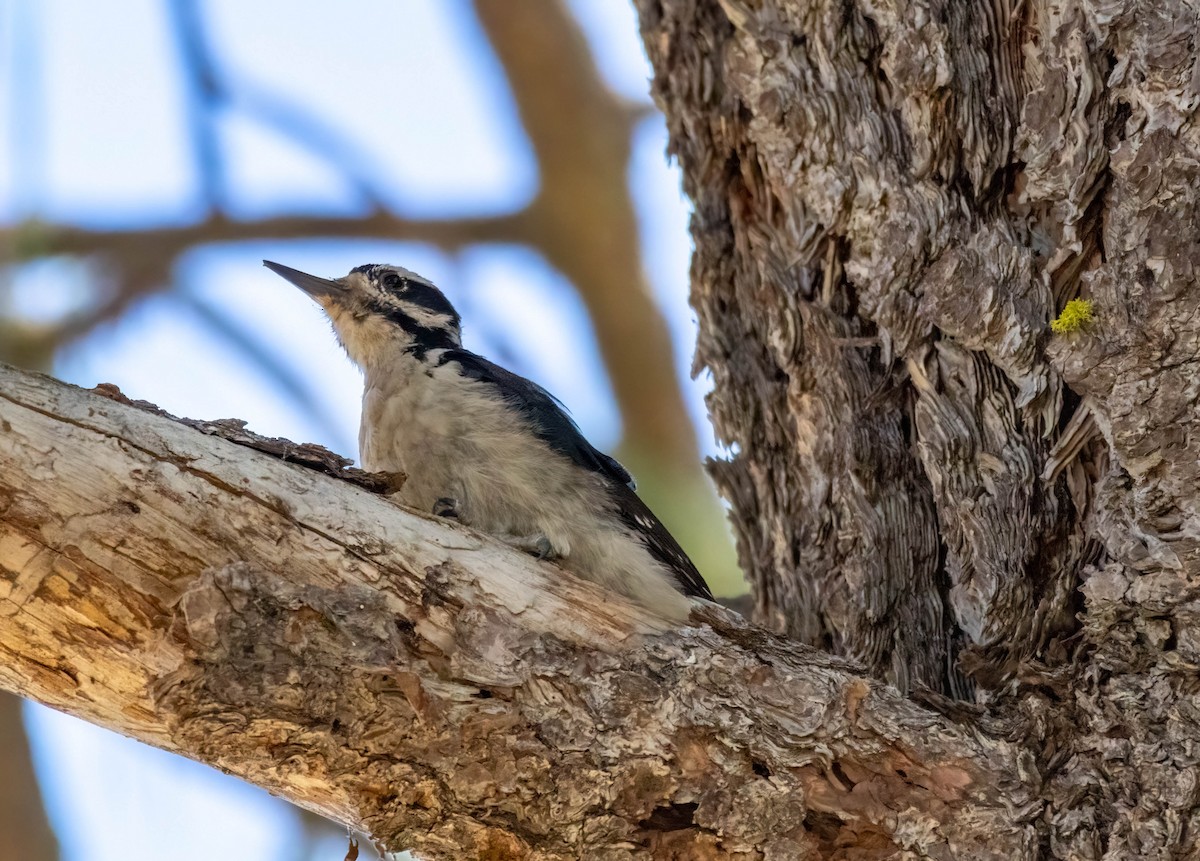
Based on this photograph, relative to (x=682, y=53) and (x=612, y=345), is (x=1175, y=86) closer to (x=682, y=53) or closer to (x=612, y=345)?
(x=682, y=53)

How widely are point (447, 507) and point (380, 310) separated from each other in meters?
1.28

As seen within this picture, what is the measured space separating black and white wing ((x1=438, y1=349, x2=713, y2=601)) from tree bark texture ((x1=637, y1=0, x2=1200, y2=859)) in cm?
23

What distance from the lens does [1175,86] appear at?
8.22 feet

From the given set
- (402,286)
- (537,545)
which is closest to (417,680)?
(537,545)

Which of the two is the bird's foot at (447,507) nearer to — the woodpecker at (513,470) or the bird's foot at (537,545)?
the woodpecker at (513,470)

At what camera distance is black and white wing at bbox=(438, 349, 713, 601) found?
137 inches

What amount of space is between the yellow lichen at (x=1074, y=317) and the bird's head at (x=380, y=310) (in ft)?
7.19

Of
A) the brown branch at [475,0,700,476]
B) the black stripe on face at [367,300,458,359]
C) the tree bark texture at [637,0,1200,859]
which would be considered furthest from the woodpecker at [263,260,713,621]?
the brown branch at [475,0,700,476]

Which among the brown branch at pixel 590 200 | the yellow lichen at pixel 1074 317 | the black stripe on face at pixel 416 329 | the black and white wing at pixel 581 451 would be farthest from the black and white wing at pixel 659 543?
the brown branch at pixel 590 200

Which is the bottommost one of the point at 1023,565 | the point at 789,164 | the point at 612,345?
the point at 1023,565

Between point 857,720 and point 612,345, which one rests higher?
point 612,345

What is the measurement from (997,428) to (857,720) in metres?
0.79

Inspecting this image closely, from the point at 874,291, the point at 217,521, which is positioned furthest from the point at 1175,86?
the point at 217,521

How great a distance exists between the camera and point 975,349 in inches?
112
